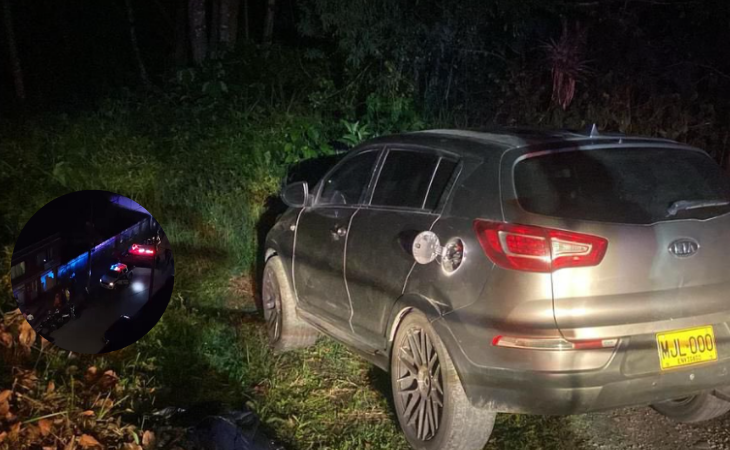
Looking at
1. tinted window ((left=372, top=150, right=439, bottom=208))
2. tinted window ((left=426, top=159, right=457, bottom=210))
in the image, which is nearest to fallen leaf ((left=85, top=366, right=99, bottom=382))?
tinted window ((left=372, top=150, right=439, bottom=208))

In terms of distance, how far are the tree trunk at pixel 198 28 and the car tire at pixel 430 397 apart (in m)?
9.13

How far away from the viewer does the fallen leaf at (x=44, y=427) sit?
3.34 meters

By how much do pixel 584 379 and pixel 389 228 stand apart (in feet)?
4.53

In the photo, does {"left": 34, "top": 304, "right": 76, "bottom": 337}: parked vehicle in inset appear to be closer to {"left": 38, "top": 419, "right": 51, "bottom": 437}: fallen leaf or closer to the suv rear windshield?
{"left": 38, "top": 419, "right": 51, "bottom": 437}: fallen leaf

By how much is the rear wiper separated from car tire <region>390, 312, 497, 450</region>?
1.23m

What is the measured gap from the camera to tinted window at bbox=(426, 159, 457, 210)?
366 cm

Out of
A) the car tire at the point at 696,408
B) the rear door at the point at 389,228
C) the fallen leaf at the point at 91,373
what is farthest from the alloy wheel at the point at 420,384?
the fallen leaf at the point at 91,373

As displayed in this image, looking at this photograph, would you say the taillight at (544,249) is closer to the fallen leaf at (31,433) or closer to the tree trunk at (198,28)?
the fallen leaf at (31,433)

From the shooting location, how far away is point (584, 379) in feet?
9.93

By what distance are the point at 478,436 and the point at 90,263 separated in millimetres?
2223

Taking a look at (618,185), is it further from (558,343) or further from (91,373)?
(91,373)

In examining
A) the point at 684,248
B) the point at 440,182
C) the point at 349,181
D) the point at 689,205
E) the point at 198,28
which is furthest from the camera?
the point at 198,28

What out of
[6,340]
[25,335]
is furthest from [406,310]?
[6,340]

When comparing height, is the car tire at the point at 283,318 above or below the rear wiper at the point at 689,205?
below
